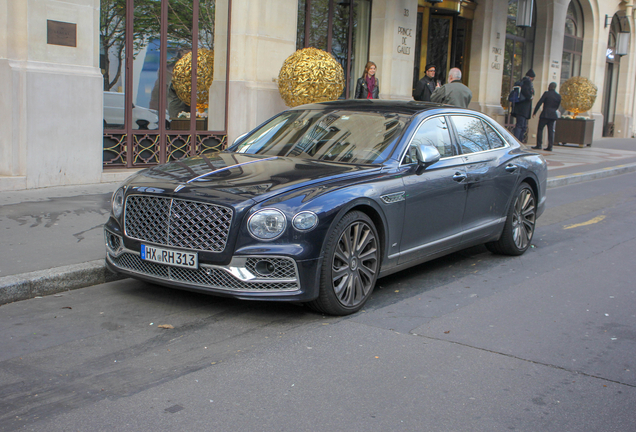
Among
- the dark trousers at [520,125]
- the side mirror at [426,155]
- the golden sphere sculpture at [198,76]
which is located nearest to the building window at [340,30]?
the golden sphere sculpture at [198,76]

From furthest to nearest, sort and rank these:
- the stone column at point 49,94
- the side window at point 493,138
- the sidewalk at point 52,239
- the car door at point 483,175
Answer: the stone column at point 49,94 < the side window at point 493,138 < the car door at point 483,175 < the sidewalk at point 52,239

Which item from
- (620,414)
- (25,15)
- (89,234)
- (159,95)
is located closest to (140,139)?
(159,95)

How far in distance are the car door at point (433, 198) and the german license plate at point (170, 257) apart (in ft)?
5.74

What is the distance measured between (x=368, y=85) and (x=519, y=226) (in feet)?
24.9

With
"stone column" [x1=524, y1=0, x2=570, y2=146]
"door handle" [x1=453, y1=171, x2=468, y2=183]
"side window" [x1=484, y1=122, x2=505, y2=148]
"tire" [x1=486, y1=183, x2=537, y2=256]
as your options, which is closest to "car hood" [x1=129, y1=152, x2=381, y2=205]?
"door handle" [x1=453, y1=171, x2=468, y2=183]

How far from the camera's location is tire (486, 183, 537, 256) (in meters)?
7.14

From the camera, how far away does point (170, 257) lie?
15.8 feet

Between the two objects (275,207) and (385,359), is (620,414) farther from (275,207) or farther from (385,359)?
(275,207)

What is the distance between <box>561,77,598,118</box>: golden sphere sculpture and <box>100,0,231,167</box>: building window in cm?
1569

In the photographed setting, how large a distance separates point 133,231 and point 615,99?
32060 mm

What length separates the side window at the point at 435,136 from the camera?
5.91 metres

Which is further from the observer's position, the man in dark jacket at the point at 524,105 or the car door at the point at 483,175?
the man in dark jacket at the point at 524,105

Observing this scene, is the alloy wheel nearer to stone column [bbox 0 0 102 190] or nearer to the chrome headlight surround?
→ the chrome headlight surround

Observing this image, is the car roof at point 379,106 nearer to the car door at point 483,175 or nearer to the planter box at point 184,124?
the car door at point 483,175
